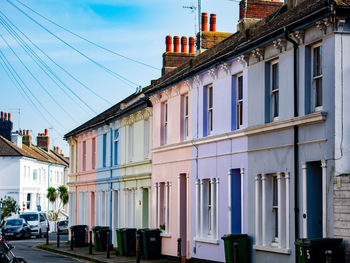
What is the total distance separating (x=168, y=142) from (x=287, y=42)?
37.0 feet

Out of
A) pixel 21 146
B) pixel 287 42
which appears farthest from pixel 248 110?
pixel 21 146

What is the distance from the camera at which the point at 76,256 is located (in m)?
34.0

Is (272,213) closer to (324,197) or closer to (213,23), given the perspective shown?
(324,197)

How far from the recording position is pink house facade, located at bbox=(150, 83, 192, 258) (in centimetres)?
2734

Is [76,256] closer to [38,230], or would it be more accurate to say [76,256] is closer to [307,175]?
[307,175]

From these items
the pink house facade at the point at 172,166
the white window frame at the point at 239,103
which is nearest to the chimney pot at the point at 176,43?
the pink house facade at the point at 172,166

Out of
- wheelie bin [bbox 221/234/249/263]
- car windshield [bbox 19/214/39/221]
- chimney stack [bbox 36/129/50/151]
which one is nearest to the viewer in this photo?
wheelie bin [bbox 221/234/249/263]

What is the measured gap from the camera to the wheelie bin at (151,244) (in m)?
29.1

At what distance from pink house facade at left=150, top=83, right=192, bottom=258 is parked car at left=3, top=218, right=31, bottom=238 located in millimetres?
27658

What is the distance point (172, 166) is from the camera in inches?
1131

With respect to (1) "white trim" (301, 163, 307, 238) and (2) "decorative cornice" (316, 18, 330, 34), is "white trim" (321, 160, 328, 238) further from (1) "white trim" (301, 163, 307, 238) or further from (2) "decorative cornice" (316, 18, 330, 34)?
(2) "decorative cornice" (316, 18, 330, 34)

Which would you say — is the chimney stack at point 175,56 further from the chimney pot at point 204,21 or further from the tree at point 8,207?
the tree at point 8,207

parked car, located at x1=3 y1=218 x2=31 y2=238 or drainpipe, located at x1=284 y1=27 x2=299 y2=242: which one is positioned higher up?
drainpipe, located at x1=284 y1=27 x2=299 y2=242

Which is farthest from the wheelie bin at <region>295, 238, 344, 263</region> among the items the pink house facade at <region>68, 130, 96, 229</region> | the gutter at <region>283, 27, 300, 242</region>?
the pink house facade at <region>68, 130, 96, 229</region>
